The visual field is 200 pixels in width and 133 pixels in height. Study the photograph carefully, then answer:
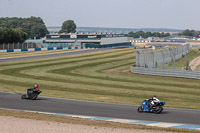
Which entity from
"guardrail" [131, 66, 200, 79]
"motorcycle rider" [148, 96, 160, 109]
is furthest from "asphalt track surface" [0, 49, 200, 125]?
"guardrail" [131, 66, 200, 79]

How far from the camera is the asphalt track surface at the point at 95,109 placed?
58.5ft

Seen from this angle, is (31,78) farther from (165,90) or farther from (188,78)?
(188,78)

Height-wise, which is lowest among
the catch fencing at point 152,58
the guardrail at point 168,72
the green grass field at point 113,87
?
the green grass field at point 113,87

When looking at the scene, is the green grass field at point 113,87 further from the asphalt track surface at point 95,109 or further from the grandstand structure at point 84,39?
the grandstand structure at point 84,39

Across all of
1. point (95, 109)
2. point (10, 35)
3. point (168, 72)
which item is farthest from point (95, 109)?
point (10, 35)

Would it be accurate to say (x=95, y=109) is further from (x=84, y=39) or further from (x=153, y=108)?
(x=84, y=39)

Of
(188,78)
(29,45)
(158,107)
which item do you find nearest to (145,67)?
(188,78)

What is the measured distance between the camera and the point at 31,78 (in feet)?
117

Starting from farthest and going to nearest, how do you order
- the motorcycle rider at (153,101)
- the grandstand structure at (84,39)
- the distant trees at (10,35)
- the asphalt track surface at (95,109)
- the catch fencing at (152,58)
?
the grandstand structure at (84,39), the distant trees at (10,35), the catch fencing at (152,58), the motorcycle rider at (153,101), the asphalt track surface at (95,109)

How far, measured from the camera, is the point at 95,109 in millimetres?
20000

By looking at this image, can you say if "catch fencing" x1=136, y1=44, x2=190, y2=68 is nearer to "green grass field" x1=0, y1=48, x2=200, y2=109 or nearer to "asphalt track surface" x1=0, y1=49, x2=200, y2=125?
"green grass field" x1=0, y1=48, x2=200, y2=109

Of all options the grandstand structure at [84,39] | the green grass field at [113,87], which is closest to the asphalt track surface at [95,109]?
the green grass field at [113,87]

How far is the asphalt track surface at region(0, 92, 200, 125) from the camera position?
702 inches

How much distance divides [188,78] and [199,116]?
736 inches
